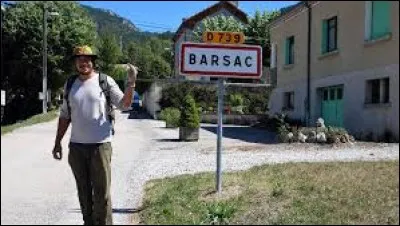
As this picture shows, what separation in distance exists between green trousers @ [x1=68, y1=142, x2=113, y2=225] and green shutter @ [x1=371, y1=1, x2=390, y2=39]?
109 inches

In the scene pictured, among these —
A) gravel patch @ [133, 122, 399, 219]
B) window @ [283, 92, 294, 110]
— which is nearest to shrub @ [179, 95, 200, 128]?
gravel patch @ [133, 122, 399, 219]

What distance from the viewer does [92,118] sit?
5926 mm

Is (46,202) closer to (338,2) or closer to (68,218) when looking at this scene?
(68,218)

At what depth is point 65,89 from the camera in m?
6.00

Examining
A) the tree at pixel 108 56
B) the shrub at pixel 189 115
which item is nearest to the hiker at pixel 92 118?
the tree at pixel 108 56

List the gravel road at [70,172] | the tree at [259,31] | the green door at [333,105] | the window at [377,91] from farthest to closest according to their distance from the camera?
1. the tree at [259,31]
2. the gravel road at [70,172]
3. the green door at [333,105]
4. the window at [377,91]

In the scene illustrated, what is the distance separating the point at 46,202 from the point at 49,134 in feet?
13.6

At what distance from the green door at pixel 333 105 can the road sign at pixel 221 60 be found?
1.73 m

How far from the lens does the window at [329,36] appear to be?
4812 mm

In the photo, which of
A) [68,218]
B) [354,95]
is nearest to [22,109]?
[68,218]

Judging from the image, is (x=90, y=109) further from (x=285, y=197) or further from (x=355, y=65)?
(x=355, y=65)

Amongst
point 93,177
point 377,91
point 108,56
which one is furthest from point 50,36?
point 377,91

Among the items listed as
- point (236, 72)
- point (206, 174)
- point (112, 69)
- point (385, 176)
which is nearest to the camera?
point (385, 176)

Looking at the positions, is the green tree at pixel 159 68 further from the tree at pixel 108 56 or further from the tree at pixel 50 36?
the tree at pixel 50 36
